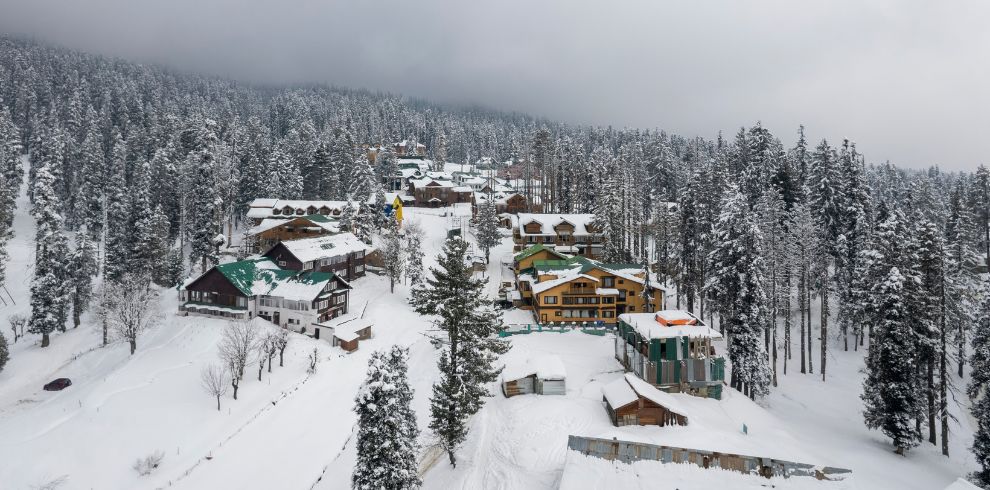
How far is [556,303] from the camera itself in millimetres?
58812

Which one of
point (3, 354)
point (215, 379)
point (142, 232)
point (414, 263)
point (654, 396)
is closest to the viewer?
→ point (654, 396)

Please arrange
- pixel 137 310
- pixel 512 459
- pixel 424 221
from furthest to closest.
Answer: pixel 424 221
pixel 137 310
pixel 512 459

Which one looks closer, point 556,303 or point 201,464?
point 201,464

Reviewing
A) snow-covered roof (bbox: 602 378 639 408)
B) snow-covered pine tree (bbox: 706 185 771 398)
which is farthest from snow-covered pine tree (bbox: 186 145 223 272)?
snow-covered pine tree (bbox: 706 185 771 398)

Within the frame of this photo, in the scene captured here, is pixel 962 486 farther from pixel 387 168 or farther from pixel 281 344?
pixel 387 168

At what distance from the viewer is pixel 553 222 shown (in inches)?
3386

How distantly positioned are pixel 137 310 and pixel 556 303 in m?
43.3

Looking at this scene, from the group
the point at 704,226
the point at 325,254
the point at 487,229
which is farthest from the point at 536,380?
the point at 487,229

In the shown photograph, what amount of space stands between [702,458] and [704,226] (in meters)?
35.4

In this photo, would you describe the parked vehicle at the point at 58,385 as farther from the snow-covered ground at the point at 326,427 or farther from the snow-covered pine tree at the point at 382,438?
the snow-covered pine tree at the point at 382,438

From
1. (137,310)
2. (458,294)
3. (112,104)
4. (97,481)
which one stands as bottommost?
(97,481)

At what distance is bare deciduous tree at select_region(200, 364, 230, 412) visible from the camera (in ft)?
128

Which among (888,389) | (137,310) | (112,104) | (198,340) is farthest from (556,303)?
(112,104)

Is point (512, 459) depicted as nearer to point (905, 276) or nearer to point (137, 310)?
point (905, 276)
